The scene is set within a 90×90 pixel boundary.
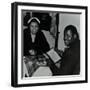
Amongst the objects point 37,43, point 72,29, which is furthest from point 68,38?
point 37,43

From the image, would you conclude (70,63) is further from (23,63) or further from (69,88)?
(23,63)

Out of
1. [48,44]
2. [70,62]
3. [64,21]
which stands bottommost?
[70,62]

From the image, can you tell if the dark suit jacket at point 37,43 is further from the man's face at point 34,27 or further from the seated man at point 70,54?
the seated man at point 70,54

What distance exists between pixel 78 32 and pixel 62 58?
0.18 metres

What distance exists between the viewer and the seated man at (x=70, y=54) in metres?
1.49

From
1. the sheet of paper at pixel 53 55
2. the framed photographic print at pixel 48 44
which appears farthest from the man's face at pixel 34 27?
the sheet of paper at pixel 53 55

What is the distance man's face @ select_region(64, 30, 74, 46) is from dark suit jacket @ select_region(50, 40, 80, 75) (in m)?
0.03

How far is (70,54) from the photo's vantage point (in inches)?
59.7

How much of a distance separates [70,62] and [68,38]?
14 cm

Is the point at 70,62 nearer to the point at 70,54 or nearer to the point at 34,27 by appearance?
the point at 70,54

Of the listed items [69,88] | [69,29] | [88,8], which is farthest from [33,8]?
[69,88]

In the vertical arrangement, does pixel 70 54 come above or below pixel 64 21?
below

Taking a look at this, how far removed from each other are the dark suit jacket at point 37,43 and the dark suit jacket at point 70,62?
118mm

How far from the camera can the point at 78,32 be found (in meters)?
1.54
